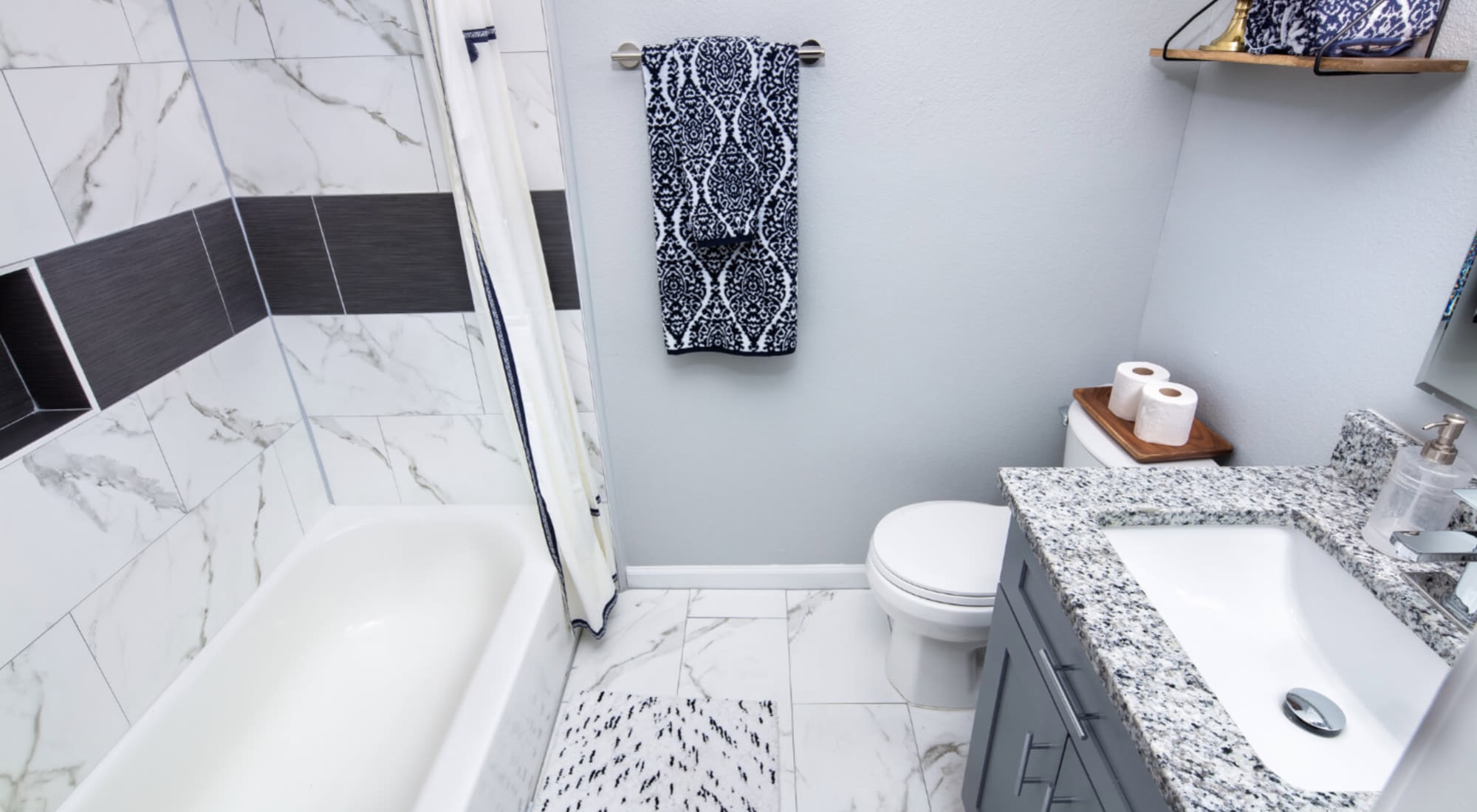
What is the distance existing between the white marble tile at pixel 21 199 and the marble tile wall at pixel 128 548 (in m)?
0.31

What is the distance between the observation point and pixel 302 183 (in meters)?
1.70

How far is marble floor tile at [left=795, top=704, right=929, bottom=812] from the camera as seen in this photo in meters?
1.67

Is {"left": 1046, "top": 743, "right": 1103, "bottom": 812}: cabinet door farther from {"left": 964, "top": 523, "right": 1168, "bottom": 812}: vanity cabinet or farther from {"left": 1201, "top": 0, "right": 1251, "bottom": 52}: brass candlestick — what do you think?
{"left": 1201, "top": 0, "right": 1251, "bottom": 52}: brass candlestick

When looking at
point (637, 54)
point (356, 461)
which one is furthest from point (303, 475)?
point (637, 54)

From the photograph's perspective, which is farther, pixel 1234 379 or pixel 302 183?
pixel 302 183

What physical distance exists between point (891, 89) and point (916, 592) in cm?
112

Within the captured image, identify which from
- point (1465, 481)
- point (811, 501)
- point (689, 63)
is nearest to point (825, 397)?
point (811, 501)

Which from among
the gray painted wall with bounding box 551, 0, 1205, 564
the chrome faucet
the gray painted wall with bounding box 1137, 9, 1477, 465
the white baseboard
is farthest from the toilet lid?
the chrome faucet

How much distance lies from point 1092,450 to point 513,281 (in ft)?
4.29

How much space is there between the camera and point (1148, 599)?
99 centimetres

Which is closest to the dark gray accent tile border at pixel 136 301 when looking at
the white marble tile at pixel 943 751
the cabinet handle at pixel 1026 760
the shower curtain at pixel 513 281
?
the shower curtain at pixel 513 281

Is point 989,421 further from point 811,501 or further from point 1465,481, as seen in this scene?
point 1465,481

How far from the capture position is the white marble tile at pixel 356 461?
1.98m

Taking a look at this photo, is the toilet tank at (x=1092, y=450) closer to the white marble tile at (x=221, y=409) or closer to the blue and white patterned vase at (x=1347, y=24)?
the blue and white patterned vase at (x=1347, y=24)
